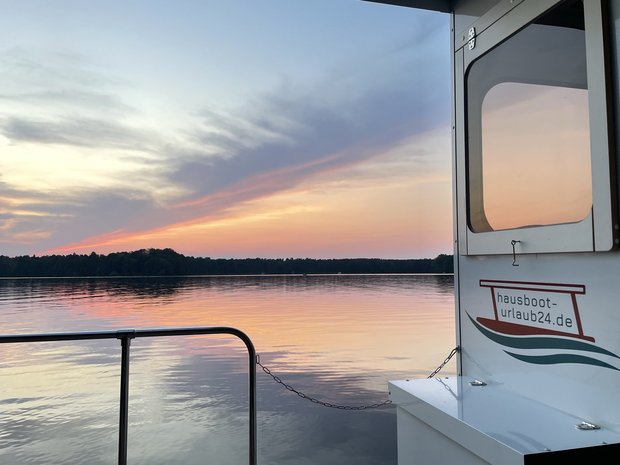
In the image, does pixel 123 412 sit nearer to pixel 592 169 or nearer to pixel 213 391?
pixel 592 169

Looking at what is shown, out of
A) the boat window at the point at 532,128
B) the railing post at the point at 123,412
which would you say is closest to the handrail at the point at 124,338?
the railing post at the point at 123,412

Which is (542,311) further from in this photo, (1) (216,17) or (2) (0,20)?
(2) (0,20)

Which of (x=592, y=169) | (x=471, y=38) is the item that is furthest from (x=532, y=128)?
(x=471, y=38)

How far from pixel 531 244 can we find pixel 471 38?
3.09ft

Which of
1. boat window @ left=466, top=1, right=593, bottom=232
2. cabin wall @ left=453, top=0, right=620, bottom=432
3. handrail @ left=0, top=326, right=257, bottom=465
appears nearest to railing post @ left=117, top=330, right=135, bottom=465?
handrail @ left=0, top=326, right=257, bottom=465

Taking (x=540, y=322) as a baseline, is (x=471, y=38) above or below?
above

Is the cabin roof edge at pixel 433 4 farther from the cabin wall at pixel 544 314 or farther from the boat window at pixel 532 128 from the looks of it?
the boat window at pixel 532 128

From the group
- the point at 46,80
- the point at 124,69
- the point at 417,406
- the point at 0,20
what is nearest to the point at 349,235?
the point at 124,69

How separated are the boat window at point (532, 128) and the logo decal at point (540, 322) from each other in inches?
8.4

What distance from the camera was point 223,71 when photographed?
10.7 m

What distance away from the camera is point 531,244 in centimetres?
147

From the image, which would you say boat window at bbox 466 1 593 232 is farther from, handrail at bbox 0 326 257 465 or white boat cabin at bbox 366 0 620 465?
handrail at bbox 0 326 257 465

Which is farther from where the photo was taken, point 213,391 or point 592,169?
point 213,391

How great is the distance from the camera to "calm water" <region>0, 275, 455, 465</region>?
15.8ft
